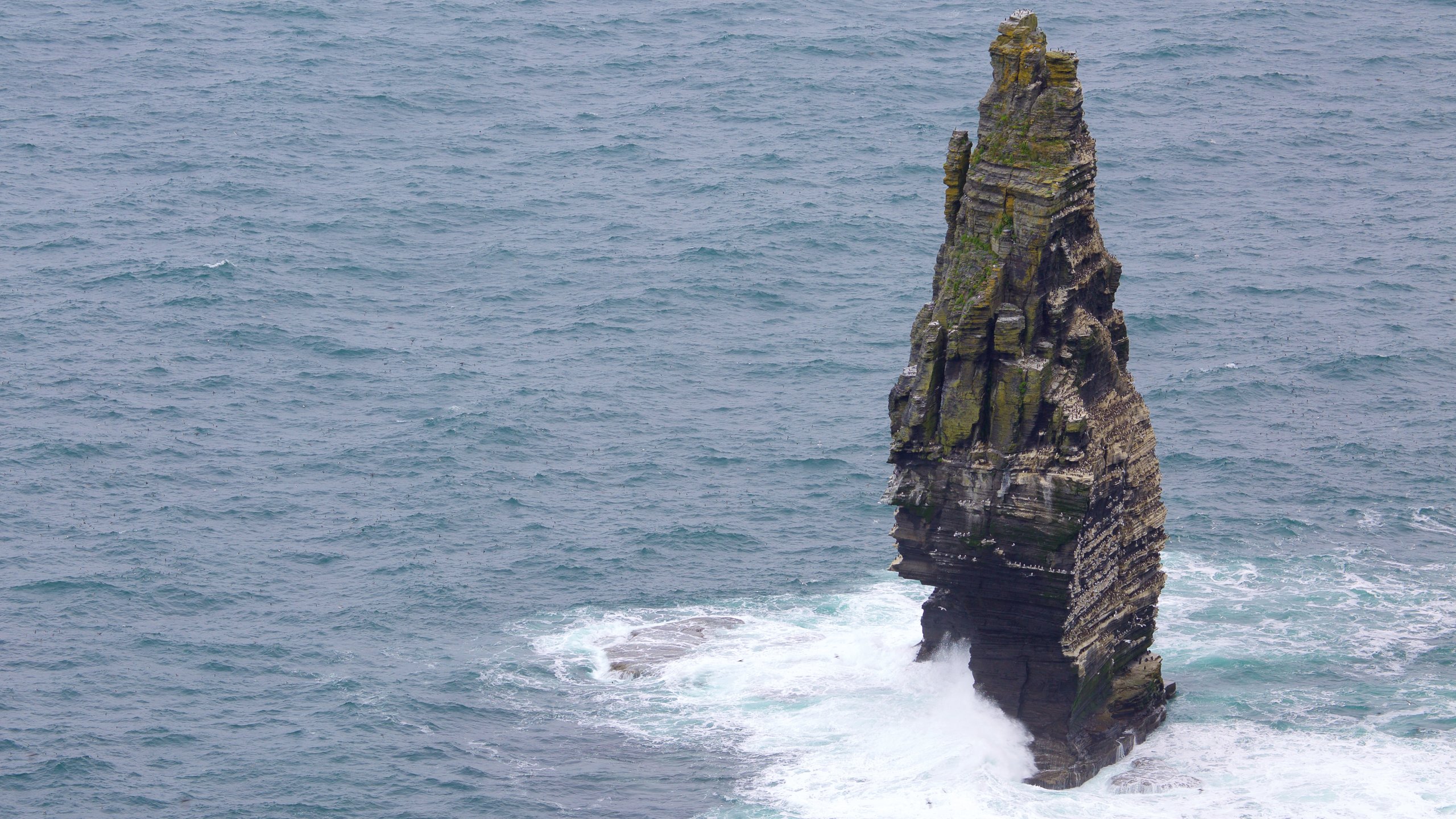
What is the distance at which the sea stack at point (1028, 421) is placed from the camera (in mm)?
86188

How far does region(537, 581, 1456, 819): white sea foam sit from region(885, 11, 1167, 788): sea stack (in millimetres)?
3105

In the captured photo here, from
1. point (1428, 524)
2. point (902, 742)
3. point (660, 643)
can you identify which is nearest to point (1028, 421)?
point (902, 742)

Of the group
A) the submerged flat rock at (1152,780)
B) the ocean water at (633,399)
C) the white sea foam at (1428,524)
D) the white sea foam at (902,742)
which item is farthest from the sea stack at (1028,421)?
the white sea foam at (1428,524)

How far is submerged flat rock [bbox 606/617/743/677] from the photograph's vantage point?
4091 inches

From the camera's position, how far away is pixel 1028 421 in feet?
288

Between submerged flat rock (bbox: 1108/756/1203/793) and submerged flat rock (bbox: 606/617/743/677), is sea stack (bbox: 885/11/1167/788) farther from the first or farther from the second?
submerged flat rock (bbox: 606/617/743/677)

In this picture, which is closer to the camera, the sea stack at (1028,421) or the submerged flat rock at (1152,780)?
the sea stack at (1028,421)

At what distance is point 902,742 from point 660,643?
15.8 m

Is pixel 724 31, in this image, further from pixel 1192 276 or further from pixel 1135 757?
pixel 1135 757

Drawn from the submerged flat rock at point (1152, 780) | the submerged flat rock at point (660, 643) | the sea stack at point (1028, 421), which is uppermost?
the sea stack at point (1028, 421)

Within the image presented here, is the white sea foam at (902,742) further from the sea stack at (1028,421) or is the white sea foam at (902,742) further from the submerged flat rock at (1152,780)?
the sea stack at (1028,421)

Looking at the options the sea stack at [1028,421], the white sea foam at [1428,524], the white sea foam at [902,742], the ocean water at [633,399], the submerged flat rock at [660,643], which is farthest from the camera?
the white sea foam at [1428,524]

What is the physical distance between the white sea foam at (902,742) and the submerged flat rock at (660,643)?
625 mm

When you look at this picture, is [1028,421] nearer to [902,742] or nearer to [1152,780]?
[1152,780]
